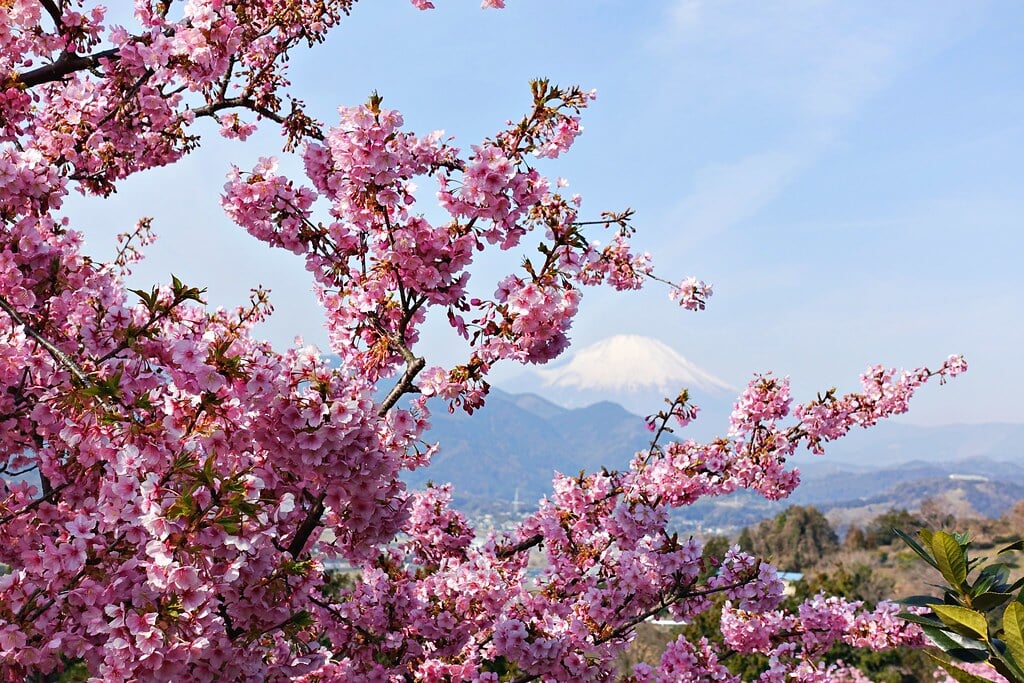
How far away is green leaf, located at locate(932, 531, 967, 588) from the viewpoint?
1935 mm

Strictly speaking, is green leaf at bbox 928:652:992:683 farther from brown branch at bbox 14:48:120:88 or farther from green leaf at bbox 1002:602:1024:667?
brown branch at bbox 14:48:120:88

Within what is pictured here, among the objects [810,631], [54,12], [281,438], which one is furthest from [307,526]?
[810,631]

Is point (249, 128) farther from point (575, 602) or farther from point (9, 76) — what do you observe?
point (575, 602)

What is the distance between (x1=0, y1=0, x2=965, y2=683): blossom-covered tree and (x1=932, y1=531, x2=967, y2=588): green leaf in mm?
1871

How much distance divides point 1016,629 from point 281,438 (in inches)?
105

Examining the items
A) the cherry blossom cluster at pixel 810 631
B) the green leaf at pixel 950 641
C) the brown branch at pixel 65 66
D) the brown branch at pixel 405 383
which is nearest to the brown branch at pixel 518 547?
the cherry blossom cluster at pixel 810 631

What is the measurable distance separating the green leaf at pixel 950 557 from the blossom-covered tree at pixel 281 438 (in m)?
1.87

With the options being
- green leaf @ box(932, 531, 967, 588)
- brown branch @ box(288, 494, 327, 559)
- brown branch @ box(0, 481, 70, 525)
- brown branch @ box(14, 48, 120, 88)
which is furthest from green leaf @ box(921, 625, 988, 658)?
brown branch @ box(14, 48, 120, 88)

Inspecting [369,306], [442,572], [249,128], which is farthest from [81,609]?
[249,128]

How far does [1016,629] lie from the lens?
5.82 ft

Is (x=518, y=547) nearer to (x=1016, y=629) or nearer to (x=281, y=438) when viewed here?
(x=281, y=438)

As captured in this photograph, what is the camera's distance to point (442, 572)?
217 inches

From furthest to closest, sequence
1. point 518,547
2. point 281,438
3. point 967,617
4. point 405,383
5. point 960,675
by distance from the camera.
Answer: point 518,547
point 405,383
point 281,438
point 967,617
point 960,675

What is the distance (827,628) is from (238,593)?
19.6ft
